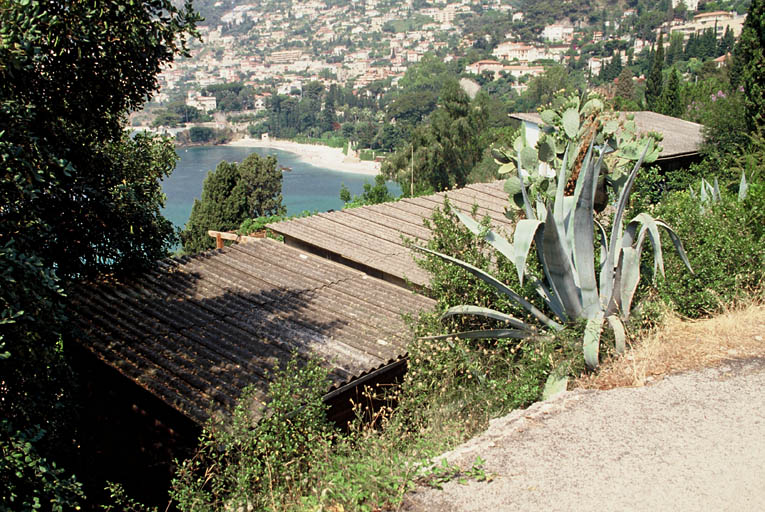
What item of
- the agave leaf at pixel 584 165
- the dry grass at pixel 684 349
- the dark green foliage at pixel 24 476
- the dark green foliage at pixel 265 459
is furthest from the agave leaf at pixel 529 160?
the dark green foliage at pixel 24 476

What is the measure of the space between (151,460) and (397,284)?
4725 millimetres

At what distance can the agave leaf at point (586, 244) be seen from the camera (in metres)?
5.80

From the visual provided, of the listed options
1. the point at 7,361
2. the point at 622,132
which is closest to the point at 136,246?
the point at 7,361

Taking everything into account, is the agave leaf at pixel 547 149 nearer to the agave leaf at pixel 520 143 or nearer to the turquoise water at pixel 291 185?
the agave leaf at pixel 520 143

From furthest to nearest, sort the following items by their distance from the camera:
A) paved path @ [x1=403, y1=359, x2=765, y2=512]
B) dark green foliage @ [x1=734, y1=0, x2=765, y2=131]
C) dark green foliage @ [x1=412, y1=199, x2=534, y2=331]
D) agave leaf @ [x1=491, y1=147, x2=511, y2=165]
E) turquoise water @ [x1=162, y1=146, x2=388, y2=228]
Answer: turquoise water @ [x1=162, y1=146, x2=388, y2=228] → dark green foliage @ [x1=734, y1=0, x2=765, y2=131] → agave leaf @ [x1=491, y1=147, x2=511, y2=165] → dark green foliage @ [x1=412, y1=199, x2=534, y2=331] → paved path @ [x1=403, y1=359, x2=765, y2=512]

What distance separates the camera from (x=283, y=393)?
4.86 metres

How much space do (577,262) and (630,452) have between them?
2.12 metres

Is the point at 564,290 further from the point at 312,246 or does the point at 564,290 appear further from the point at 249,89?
the point at 249,89

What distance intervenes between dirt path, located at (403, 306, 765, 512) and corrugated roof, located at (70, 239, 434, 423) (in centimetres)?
270

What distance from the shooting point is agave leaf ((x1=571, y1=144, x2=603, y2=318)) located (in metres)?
5.80

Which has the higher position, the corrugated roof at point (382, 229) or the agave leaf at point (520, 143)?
the agave leaf at point (520, 143)

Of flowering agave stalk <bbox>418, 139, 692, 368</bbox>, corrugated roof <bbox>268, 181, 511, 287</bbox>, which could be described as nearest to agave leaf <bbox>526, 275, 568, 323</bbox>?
flowering agave stalk <bbox>418, 139, 692, 368</bbox>

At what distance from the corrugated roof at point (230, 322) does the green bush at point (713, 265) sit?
119 inches

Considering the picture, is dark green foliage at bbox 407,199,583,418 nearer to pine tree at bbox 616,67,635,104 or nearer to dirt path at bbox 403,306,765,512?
dirt path at bbox 403,306,765,512
